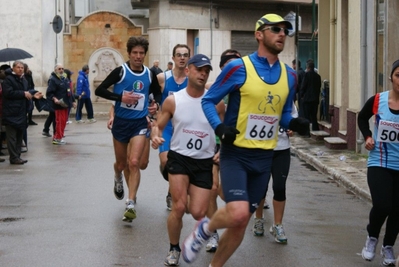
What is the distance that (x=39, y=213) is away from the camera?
11.1 m

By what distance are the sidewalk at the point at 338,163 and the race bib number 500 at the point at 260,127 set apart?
219 inches

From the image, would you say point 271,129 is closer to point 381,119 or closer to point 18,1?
point 381,119

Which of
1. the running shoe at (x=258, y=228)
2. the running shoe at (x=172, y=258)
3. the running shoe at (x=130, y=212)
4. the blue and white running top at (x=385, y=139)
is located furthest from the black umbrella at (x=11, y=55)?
the blue and white running top at (x=385, y=139)

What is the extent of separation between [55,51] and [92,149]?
1686cm

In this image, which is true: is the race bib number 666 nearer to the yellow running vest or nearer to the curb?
the yellow running vest

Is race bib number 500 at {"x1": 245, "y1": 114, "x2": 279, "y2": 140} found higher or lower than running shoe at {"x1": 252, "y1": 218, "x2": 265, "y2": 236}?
higher

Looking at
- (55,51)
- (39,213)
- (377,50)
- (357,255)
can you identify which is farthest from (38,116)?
(357,255)

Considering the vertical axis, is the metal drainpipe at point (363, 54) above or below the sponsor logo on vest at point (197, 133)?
above

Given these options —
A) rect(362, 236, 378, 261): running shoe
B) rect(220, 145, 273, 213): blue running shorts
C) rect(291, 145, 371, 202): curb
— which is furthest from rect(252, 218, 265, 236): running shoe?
rect(291, 145, 371, 202): curb

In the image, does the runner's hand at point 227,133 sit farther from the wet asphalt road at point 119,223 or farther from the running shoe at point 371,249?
the running shoe at point 371,249

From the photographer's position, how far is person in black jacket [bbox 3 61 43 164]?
56.2 ft

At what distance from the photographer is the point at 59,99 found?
2203 cm

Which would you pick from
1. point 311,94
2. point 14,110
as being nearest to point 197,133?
point 14,110

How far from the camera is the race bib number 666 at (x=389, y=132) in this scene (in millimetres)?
8062
